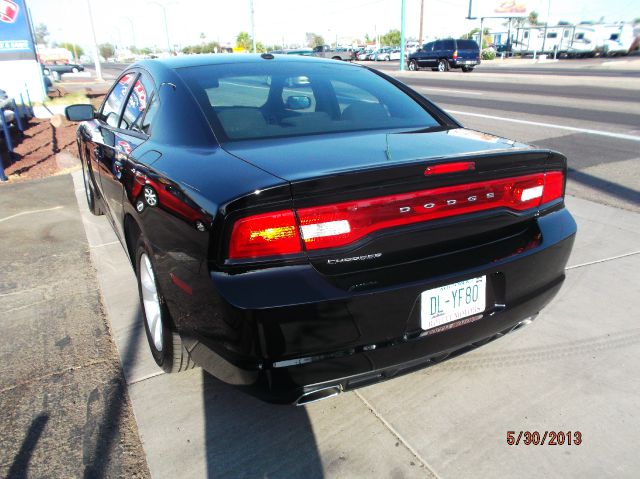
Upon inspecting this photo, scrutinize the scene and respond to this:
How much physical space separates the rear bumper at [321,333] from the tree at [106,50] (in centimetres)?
13872

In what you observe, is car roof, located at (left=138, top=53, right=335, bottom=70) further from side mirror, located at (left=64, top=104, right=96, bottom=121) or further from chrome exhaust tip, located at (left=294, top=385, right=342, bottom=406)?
chrome exhaust tip, located at (left=294, top=385, right=342, bottom=406)

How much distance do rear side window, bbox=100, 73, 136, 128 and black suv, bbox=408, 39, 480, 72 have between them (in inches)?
1207

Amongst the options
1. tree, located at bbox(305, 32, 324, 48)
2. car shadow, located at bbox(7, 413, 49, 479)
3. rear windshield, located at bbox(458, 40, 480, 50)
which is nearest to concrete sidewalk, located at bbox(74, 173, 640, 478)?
car shadow, located at bbox(7, 413, 49, 479)

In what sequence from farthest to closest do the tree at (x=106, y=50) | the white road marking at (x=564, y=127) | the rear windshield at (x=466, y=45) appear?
the tree at (x=106, y=50), the rear windshield at (x=466, y=45), the white road marking at (x=564, y=127)

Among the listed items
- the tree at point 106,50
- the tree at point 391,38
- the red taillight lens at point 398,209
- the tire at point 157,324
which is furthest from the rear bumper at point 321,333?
the tree at point 106,50

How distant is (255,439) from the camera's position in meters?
2.39

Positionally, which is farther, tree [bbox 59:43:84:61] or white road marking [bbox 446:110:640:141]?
tree [bbox 59:43:84:61]

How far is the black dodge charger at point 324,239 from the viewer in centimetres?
193

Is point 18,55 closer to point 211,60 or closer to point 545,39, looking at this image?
point 211,60

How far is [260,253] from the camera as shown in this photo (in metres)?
1.93

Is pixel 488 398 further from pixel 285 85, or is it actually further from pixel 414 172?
pixel 285 85

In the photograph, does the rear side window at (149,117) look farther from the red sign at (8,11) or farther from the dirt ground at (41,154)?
the red sign at (8,11)

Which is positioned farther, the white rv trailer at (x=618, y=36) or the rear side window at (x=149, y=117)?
the white rv trailer at (x=618, y=36)

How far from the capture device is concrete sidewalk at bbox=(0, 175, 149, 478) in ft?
7.64
